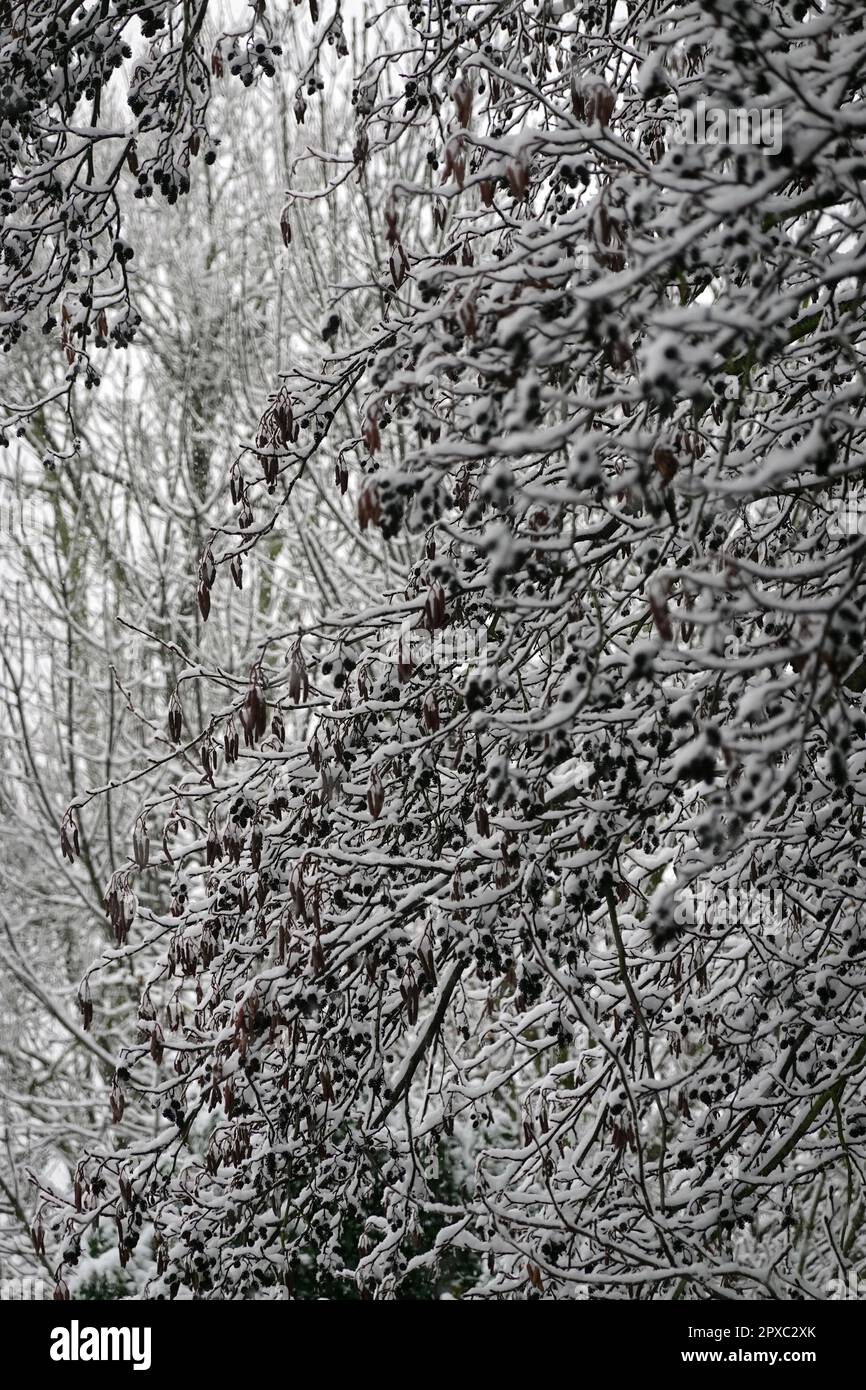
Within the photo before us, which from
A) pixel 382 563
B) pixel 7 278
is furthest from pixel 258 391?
pixel 7 278

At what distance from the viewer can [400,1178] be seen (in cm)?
384

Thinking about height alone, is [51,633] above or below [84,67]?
above

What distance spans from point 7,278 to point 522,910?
2350mm

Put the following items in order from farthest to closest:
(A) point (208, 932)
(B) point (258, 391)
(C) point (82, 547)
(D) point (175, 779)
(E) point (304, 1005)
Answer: (C) point (82, 547) → (D) point (175, 779) → (B) point (258, 391) → (A) point (208, 932) → (E) point (304, 1005)

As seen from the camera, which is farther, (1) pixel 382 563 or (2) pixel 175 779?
(2) pixel 175 779

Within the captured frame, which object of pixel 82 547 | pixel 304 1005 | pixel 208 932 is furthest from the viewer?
pixel 82 547

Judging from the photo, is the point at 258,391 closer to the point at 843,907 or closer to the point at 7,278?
the point at 7,278

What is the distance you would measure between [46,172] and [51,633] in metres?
6.29

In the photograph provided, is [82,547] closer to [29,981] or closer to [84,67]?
[29,981]

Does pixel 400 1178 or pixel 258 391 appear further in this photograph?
pixel 258 391

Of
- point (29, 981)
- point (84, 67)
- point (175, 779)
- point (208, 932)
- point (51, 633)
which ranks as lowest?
point (208, 932)

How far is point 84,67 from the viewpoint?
326cm
